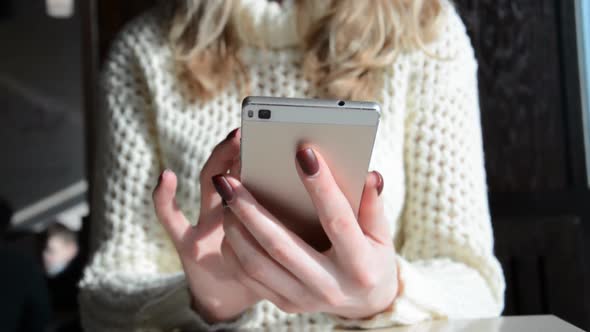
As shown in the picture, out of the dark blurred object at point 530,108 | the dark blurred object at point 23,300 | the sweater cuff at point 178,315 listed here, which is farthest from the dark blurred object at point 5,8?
the sweater cuff at point 178,315

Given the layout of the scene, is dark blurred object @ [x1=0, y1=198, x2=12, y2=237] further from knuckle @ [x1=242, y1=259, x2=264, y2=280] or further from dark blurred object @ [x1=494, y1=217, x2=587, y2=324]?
knuckle @ [x1=242, y1=259, x2=264, y2=280]

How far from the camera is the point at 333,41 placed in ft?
2.19

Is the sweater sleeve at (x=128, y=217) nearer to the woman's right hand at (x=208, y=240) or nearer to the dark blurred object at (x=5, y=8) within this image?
the woman's right hand at (x=208, y=240)

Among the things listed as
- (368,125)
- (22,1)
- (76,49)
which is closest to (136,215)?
(368,125)

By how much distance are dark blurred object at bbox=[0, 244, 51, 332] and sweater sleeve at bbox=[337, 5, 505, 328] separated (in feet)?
3.26

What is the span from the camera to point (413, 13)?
2.19 ft

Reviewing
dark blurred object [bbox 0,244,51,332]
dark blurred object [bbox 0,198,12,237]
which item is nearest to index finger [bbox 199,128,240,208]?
dark blurred object [bbox 0,244,51,332]

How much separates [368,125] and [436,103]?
334 millimetres

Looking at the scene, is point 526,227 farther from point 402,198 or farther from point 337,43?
point 337,43

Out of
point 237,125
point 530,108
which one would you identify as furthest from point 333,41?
point 530,108

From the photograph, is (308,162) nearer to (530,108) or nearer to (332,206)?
(332,206)

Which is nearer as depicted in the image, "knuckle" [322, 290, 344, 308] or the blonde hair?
"knuckle" [322, 290, 344, 308]

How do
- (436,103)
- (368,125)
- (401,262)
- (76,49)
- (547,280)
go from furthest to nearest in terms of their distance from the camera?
(76,49) → (547,280) → (436,103) → (401,262) → (368,125)

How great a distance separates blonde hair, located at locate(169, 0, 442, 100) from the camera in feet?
2.17
